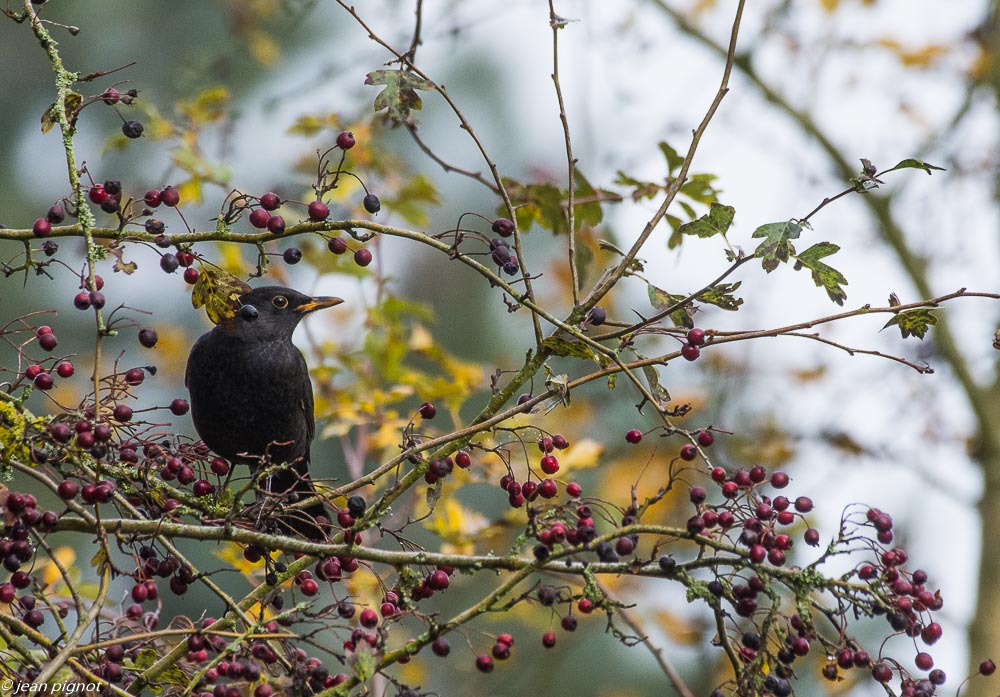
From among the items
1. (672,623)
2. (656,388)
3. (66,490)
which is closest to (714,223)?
(656,388)

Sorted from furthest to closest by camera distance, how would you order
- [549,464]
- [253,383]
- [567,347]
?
[253,383] < [549,464] < [567,347]

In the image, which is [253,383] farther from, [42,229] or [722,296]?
[722,296]

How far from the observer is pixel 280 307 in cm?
405

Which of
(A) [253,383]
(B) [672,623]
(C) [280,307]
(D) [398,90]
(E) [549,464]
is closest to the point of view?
(E) [549,464]

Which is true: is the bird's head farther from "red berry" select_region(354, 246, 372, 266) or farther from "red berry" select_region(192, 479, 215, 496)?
"red berry" select_region(354, 246, 372, 266)

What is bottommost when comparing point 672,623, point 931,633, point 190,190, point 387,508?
point 931,633

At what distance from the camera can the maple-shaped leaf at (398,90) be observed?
2.46 meters

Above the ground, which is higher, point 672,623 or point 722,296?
point 672,623

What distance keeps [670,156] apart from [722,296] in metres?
1.08

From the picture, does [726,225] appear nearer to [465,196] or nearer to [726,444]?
[726,444]

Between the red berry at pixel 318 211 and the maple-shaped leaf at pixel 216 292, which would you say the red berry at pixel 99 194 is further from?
the red berry at pixel 318 211

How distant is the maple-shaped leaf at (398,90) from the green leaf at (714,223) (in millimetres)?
695

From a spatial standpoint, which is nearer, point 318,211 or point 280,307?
point 318,211

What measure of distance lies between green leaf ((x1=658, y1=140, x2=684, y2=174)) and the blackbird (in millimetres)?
1442
